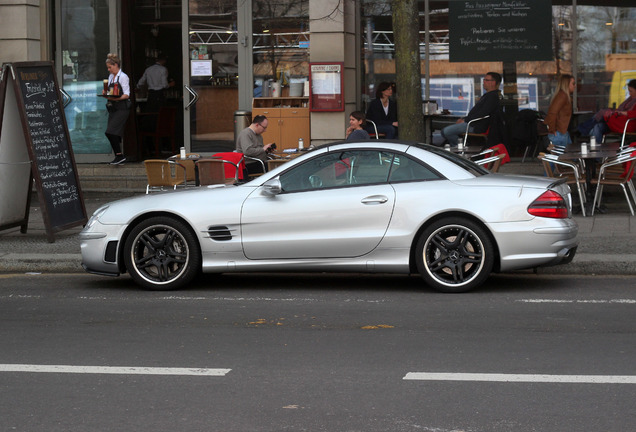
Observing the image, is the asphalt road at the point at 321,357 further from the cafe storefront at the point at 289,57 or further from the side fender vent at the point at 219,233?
the cafe storefront at the point at 289,57

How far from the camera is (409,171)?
933 centimetres

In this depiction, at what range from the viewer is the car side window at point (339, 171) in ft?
30.7

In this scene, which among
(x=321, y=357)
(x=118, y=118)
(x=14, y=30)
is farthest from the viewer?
(x=118, y=118)

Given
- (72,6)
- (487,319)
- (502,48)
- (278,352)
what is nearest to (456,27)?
(502,48)

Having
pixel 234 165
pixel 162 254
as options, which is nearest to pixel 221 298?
pixel 162 254

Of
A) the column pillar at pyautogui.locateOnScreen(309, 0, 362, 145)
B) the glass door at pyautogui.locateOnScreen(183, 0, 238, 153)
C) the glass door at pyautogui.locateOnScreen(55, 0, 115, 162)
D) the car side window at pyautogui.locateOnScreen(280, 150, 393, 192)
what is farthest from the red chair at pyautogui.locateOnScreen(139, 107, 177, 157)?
the car side window at pyautogui.locateOnScreen(280, 150, 393, 192)

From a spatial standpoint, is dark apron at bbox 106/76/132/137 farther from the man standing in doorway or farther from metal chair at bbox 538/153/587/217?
metal chair at bbox 538/153/587/217

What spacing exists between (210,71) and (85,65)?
7.51 feet

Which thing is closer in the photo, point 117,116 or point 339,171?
point 339,171

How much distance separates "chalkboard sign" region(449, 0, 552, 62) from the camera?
17.3m

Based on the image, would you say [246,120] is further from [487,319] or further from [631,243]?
[487,319]

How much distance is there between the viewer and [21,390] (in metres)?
5.99

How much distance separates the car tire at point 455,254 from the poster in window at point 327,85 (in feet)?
28.1

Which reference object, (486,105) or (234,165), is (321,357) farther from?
(486,105)
